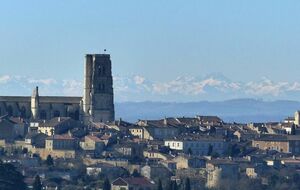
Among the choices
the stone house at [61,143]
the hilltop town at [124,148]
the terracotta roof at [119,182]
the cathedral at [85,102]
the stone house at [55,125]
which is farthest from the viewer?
the cathedral at [85,102]

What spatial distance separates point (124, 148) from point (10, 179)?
1681cm

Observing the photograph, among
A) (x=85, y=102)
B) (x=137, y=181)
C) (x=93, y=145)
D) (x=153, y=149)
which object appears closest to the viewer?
(x=137, y=181)

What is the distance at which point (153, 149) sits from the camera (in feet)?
300

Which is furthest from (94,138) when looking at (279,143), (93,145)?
(279,143)

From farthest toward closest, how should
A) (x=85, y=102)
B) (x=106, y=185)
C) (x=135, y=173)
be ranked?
(x=85, y=102)
(x=135, y=173)
(x=106, y=185)

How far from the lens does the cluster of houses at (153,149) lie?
272ft

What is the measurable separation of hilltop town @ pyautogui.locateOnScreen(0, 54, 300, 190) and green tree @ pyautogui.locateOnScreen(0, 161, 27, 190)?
0.24m

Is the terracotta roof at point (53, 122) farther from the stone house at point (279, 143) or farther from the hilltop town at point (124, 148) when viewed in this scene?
the stone house at point (279, 143)

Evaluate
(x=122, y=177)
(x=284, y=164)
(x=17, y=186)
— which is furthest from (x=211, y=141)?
(x=17, y=186)

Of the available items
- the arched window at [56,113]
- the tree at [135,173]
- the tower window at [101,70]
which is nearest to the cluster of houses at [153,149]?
the tree at [135,173]

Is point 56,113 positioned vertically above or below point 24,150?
above

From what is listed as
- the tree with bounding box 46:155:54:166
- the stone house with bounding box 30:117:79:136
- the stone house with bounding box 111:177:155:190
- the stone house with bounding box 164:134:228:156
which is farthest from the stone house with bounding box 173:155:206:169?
the stone house with bounding box 30:117:79:136

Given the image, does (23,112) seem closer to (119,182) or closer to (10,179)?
(119,182)

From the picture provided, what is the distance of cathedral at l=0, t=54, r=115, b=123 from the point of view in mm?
105625
